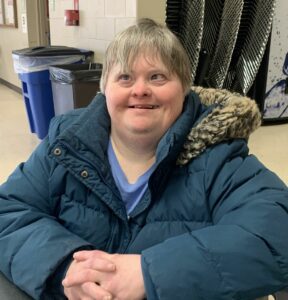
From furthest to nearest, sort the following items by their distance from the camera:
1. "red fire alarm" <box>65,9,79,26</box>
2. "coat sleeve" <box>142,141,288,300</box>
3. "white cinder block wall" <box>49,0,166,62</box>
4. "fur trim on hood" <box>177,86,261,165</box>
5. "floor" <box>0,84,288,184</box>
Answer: "red fire alarm" <box>65,9,79,26</box>, "floor" <box>0,84,288,184</box>, "white cinder block wall" <box>49,0,166,62</box>, "fur trim on hood" <box>177,86,261,165</box>, "coat sleeve" <box>142,141,288,300</box>

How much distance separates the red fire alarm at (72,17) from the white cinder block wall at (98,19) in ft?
0.15

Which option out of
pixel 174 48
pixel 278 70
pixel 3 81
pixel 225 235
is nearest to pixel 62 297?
pixel 225 235

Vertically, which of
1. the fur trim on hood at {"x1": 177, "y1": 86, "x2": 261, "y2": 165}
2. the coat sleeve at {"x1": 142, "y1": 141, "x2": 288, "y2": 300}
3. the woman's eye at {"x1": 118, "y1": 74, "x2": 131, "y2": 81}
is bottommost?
the coat sleeve at {"x1": 142, "y1": 141, "x2": 288, "y2": 300}

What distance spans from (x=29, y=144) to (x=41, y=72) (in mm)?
671

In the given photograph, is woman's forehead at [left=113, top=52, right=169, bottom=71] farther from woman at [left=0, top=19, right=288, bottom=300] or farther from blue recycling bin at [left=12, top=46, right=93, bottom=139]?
blue recycling bin at [left=12, top=46, right=93, bottom=139]

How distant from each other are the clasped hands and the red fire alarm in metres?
3.14

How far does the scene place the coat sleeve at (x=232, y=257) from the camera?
0.82 metres

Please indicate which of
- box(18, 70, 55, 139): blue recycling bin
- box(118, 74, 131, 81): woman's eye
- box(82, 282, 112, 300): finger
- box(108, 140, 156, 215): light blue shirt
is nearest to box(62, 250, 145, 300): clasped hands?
box(82, 282, 112, 300): finger

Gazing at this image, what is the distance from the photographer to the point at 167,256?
2.77 ft

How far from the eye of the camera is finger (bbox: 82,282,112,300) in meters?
0.86

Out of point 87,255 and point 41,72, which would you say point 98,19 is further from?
point 87,255

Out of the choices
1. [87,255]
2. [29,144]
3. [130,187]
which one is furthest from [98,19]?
[87,255]

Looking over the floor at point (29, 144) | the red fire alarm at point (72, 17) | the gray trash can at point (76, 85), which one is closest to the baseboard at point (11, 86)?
the floor at point (29, 144)

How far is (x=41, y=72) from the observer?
3.41 meters
